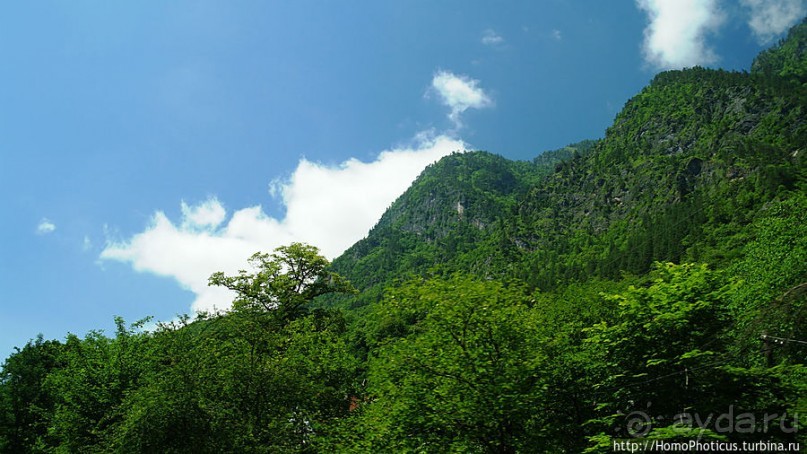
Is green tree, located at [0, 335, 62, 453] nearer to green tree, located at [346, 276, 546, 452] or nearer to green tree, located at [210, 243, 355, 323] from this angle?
green tree, located at [210, 243, 355, 323]

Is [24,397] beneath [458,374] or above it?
beneath

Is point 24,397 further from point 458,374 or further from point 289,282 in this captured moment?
point 458,374

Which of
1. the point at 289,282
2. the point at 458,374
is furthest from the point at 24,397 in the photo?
the point at 458,374

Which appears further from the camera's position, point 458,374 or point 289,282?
point 289,282

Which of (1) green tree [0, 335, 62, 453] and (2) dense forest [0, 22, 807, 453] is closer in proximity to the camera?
(2) dense forest [0, 22, 807, 453]

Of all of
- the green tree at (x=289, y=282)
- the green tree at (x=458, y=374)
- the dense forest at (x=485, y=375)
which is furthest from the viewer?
the green tree at (x=289, y=282)

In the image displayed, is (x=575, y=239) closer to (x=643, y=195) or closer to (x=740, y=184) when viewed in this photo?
(x=643, y=195)

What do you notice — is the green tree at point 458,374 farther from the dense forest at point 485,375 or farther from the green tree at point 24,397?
the green tree at point 24,397

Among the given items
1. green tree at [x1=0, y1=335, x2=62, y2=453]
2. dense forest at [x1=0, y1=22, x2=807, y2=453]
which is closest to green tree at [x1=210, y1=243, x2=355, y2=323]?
dense forest at [x1=0, y1=22, x2=807, y2=453]

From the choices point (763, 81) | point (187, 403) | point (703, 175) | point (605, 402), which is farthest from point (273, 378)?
point (763, 81)

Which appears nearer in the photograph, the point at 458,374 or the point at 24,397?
the point at 458,374

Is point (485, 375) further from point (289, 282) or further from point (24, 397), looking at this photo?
point (24, 397)

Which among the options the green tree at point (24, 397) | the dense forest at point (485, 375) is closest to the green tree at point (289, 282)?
the dense forest at point (485, 375)

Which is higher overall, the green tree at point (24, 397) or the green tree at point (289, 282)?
the green tree at point (289, 282)
